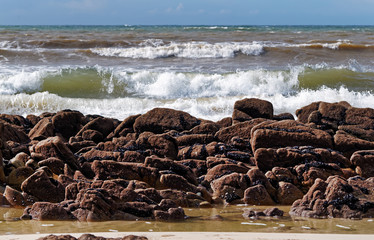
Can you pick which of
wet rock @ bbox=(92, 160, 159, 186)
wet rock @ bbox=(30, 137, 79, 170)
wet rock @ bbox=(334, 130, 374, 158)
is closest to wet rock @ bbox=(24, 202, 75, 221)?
wet rock @ bbox=(92, 160, 159, 186)

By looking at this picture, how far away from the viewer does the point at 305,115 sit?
9352 mm

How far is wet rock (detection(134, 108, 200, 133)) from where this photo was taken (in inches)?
348

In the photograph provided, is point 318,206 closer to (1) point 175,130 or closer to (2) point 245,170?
(2) point 245,170

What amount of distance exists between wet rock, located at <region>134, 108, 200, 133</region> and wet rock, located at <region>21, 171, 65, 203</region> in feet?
9.49

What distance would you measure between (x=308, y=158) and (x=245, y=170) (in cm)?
93

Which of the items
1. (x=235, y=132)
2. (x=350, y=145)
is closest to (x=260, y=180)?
(x=235, y=132)

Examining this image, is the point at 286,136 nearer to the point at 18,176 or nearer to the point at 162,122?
the point at 162,122

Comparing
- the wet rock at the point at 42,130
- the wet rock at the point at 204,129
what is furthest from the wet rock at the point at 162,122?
the wet rock at the point at 42,130

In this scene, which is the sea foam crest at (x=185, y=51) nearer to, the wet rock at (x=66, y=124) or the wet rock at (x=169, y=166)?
the wet rock at (x=66, y=124)

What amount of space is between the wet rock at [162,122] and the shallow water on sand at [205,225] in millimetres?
3337

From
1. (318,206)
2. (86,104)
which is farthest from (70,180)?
(86,104)

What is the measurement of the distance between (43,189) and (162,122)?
3.19m

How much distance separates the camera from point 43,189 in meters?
6.07

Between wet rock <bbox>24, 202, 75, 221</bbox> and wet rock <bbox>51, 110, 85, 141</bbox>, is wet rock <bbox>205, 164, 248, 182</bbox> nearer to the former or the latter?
wet rock <bbox>24, 202, 75, 221</bbox>
